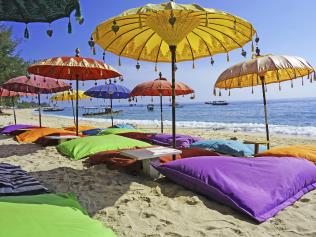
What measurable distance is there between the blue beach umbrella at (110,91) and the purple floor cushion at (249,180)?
9.19 metres

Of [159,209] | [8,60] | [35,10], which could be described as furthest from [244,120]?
[35,10]

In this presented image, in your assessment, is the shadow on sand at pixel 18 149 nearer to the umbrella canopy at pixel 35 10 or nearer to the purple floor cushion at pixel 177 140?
the purple floor cushion at pixel 177 140

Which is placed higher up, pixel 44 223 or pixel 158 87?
pixel 158 87

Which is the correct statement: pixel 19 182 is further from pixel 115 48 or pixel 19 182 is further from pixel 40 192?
pixel 115 48

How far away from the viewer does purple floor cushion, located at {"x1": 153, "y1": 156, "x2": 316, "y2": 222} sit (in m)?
3.53

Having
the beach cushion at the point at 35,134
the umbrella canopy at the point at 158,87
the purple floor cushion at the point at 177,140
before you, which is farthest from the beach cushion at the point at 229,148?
the beach cushion at the point at 35,134

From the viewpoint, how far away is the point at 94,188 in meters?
4.46

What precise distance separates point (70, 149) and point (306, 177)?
4949 mm

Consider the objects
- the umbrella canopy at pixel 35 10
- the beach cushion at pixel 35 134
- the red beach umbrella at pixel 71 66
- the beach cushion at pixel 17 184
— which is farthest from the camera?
the beach cushion at pixel 35 134

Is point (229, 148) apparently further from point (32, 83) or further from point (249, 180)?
point (32, 83)

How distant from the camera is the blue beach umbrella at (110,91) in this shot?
44.2ft

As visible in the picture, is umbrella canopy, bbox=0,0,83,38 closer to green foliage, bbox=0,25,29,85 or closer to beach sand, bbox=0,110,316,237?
beach sand, bbox=0,110,316,237

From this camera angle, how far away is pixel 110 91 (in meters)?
13.4

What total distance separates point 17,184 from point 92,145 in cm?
311
